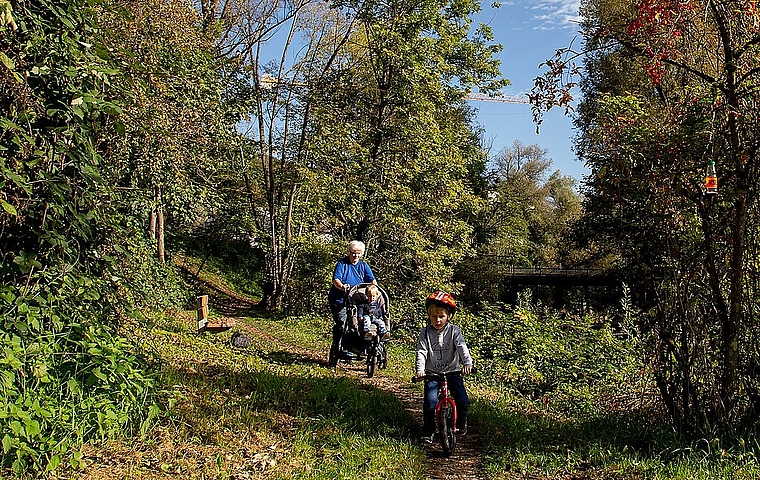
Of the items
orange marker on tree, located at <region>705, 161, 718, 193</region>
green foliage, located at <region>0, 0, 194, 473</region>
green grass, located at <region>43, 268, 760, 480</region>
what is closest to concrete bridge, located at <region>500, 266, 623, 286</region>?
green grass, located at <region>43, 268, 760, 480</region>

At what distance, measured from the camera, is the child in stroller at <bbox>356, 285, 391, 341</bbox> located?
9.09 m

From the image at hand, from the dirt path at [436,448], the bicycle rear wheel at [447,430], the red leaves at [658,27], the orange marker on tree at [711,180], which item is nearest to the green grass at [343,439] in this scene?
the dirt path at [436,448]

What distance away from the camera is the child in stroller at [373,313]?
9094 mm

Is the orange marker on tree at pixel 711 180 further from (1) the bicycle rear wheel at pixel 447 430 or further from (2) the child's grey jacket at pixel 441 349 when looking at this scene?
(1) the bicycle rear wheel at pixel 447 430

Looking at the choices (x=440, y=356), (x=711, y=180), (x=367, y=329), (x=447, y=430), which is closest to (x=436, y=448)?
(x=447, y=430)

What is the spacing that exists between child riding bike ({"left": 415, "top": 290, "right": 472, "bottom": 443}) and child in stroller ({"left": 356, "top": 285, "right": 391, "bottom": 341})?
103 inches

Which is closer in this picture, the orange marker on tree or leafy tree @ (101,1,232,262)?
the orange marker on tree

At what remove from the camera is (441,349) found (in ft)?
21.1

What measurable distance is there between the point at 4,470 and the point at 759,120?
21.2ft

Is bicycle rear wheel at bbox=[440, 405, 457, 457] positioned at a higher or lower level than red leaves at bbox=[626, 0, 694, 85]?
lower

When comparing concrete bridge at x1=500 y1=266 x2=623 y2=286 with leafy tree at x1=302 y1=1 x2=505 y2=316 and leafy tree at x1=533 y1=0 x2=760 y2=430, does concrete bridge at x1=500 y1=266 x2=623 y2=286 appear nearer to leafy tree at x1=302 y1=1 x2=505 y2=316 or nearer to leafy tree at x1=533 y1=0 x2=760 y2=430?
leafy tree at x1=302 y1=1 x2=505 y2=316

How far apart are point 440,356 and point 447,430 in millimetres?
727

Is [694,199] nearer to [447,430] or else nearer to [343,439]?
[447,430]

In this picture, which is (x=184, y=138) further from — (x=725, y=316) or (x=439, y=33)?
(x=725, y=316)
